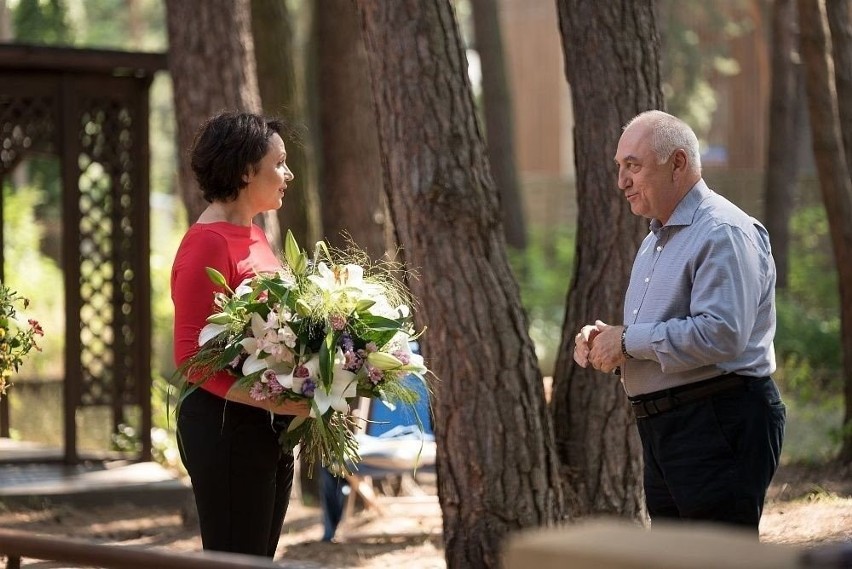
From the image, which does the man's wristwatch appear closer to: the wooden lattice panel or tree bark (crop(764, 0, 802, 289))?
the wooden lattice panel

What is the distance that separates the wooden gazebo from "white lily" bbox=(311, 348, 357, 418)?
6002 millimetres

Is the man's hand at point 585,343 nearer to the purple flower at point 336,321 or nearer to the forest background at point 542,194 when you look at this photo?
the purple flower at point 336,321

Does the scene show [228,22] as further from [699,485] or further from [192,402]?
[699,485]

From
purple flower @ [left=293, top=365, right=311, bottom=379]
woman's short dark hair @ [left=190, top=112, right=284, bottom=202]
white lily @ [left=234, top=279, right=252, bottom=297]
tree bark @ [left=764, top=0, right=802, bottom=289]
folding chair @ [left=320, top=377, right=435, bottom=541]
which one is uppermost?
tree bark @ [left=764, top=0, right=802, bottom=289]

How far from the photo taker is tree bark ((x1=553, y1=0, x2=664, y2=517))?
6.53 metres

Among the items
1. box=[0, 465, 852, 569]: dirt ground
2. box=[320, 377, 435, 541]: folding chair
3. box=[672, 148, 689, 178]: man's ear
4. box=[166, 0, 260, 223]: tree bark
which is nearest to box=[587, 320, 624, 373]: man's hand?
box=[672, 148, 689, 178]: man's ear

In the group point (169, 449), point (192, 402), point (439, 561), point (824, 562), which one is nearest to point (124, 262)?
point (169, 449)

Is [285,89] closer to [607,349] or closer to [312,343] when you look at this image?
[312,343]

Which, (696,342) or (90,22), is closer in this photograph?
(696,342)

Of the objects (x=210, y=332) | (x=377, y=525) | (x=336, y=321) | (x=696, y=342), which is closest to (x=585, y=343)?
(x=696, y=342)

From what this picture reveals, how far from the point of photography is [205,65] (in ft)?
28.3

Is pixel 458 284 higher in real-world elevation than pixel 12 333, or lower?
higher

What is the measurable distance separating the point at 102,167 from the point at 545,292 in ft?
44.3

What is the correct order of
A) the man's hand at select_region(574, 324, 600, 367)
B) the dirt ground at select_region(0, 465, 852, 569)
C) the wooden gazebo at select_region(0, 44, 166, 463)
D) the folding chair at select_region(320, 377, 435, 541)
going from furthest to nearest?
the wooden gazebo at select_region(0, 44, 166, 463) < the folding chair at select_region(320, 377, 435, 541) < the dirt ground at select_region(0, 465, 852, 569) < the man's hand at select_region(574, 324, 600, 367)
